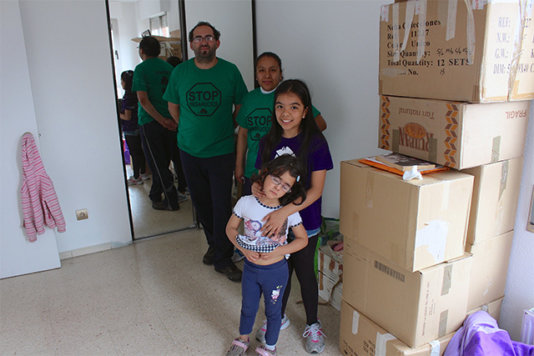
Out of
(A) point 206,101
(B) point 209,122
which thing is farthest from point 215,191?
(A) point 206,101

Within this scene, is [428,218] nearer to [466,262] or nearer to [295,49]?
[466,262]

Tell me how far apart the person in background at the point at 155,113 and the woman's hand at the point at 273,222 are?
165cm

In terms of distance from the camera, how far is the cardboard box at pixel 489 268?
65.9 inches

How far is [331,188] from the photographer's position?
8.98 ft

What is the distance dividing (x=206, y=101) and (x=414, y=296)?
1.59 meters

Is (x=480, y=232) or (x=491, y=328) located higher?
(x=480, y=232)

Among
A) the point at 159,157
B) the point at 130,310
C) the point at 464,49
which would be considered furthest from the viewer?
the point at 159,157

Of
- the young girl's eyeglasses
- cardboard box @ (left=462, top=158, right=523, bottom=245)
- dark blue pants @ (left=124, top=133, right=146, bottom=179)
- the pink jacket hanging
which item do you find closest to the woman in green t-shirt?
the young girl's eyeglasses

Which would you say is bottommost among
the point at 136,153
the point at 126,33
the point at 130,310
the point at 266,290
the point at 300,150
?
the point at 130,310

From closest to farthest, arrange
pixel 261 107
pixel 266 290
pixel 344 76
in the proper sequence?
1. pixel 266 290
2. pixel 261 107
3. pixel 344 76

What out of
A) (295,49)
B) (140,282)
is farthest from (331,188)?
(140,282)

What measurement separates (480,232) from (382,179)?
460 mm

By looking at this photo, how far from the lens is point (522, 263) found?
1760mm

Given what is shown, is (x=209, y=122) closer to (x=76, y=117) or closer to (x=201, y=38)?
(x=201, y=38)
